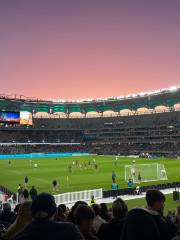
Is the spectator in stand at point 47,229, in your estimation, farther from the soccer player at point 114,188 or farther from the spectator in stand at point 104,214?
the soccer player at point 114,188

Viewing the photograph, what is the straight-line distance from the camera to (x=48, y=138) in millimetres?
135000

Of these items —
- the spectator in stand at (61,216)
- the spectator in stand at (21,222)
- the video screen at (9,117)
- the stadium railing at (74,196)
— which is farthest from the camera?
the video screen at (9,117)

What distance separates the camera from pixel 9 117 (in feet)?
199

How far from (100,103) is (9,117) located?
80765mm

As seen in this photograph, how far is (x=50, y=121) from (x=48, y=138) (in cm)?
1044

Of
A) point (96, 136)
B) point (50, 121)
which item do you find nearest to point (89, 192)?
point (96, 136)

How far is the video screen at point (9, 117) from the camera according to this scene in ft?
193

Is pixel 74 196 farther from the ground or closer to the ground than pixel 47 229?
closer to the ground

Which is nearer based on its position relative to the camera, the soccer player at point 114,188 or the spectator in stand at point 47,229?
the spectator in stand at point 47,229

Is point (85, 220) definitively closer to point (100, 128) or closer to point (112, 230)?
point (112, 230)

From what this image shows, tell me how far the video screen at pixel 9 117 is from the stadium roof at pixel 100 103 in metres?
61.2

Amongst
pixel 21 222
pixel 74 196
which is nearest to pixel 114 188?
pixel 74 196

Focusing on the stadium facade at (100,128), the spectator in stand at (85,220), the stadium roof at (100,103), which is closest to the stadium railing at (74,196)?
the spectator in stand at (85,220)

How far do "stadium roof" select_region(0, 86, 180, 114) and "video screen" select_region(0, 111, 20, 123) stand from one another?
201 feet
